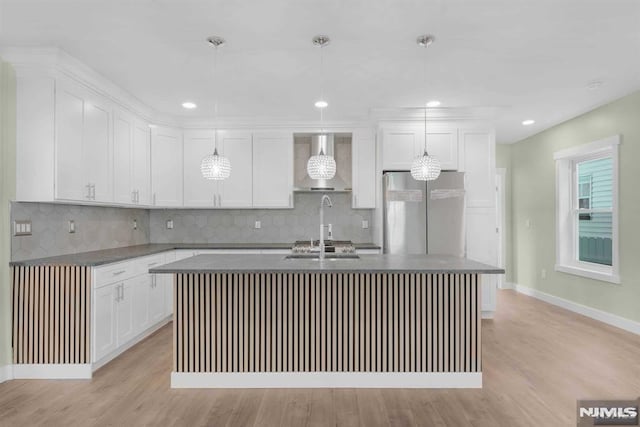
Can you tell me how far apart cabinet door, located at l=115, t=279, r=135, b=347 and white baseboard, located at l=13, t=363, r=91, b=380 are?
404 millimetres

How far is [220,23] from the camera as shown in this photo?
8.32 feet

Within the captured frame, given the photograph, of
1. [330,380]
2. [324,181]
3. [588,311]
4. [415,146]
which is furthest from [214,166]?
[588,311]

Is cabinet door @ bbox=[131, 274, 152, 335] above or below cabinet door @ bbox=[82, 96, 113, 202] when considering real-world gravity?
below

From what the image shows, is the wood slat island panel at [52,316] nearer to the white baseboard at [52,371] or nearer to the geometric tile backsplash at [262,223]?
the white baseboard at [52,371]

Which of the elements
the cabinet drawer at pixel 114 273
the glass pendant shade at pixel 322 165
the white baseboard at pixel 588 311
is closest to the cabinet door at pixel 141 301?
the cabinet drawer at pixel 114 273

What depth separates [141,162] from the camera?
4305 millimetres

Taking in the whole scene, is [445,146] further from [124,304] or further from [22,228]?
[22,228]

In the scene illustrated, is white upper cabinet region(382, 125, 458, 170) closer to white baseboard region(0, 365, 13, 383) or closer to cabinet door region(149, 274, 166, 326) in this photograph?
cabinet door region(149, 274, 166, 326)

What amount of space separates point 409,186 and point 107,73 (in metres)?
3.21

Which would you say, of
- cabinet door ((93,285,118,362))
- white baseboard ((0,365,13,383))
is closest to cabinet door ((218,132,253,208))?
cabinet door ((93,285,118,362))

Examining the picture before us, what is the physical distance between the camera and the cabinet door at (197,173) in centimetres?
486

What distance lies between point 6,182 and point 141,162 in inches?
60.3

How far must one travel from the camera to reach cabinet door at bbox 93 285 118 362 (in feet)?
9.77

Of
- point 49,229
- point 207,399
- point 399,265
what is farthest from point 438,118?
point 49,229
